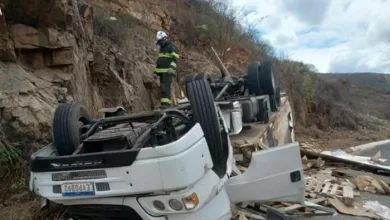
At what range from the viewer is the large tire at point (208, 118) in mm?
3564

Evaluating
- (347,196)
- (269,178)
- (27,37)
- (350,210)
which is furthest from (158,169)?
(27,37)

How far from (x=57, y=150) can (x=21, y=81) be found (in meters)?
2.17

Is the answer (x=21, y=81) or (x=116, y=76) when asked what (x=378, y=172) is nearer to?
(x=116, y=76)

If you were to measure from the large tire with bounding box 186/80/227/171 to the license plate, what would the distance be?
1.04m

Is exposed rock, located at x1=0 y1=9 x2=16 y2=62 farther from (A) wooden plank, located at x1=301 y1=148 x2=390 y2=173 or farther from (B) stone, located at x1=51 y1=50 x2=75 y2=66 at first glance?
(A) wooden plank, located at x1=301 y1=148 x2=390 y2=173

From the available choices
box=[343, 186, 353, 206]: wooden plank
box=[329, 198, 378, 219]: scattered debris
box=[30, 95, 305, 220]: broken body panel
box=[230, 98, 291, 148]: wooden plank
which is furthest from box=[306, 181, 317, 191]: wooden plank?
box=[30, 95, 305, 220]: broken body panel

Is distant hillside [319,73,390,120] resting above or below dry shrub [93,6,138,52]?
below

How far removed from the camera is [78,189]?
3279 millimetres

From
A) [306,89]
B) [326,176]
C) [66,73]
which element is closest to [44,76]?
[66,73]

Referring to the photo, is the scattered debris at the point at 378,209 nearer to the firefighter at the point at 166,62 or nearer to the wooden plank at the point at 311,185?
the wooden plank at the point at 311,185

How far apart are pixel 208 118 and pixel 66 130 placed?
1.38 m

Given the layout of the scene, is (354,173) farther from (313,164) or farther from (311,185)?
(311,185)

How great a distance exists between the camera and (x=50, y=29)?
21.3 ft

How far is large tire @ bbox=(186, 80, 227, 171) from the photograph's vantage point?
3.56m
